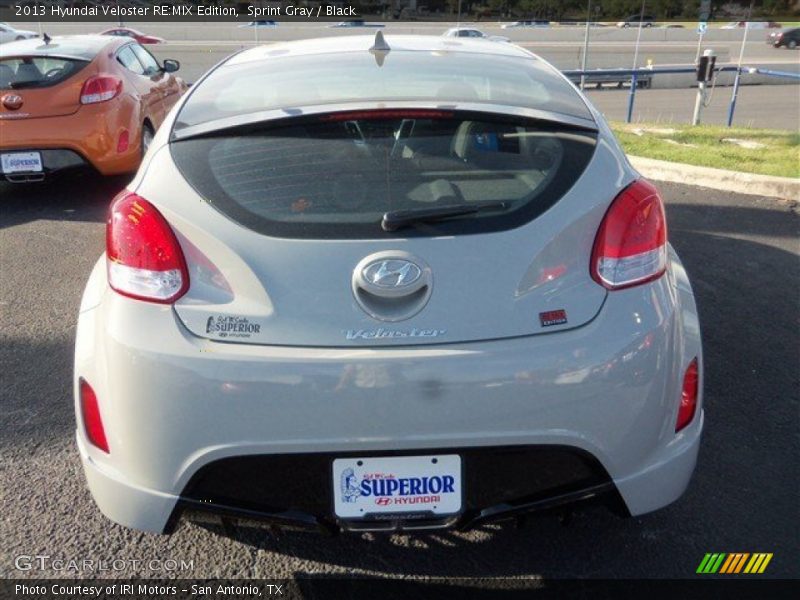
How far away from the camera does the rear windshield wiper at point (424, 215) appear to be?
1.96 m

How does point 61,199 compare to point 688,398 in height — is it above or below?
below

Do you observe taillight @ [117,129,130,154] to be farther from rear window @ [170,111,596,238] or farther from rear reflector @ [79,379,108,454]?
rear reflector @ [79,379,108,454]

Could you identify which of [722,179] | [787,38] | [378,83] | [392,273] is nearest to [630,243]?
[392,273]

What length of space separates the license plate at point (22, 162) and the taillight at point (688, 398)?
6.09 meters

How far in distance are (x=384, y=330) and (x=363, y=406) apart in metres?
0.20

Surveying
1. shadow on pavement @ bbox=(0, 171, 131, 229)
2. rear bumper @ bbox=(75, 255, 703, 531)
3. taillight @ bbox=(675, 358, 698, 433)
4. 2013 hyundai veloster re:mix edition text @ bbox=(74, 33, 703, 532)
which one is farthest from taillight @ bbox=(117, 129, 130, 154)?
taillight @ bbox=(675, 358, 698, 433)

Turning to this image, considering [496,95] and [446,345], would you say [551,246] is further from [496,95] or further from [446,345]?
[496,95]

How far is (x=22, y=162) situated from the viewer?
6.55 m

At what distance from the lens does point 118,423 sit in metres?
1.96

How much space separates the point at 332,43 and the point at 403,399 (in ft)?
6.67

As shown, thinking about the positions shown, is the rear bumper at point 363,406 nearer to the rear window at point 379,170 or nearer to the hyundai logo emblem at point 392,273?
the hyundai logo emblem at point 392,273

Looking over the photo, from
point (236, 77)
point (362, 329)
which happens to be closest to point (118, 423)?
point (362, 329)

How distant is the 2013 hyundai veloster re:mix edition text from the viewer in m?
1.87
